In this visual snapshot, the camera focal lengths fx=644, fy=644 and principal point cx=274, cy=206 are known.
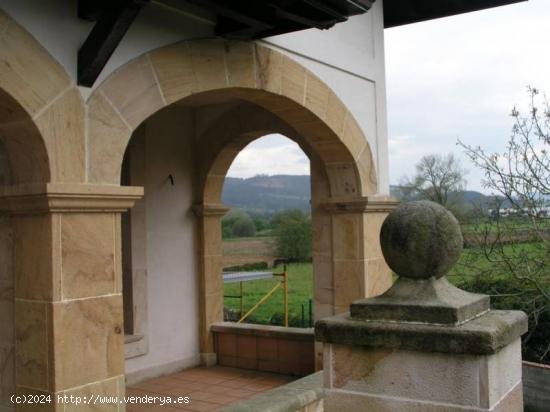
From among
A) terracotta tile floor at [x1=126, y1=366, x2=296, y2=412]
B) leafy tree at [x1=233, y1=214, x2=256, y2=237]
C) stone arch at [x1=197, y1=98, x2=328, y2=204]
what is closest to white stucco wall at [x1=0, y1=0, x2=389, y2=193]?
stone arch at [x1=197, y1=98, x2=328, y2=204]

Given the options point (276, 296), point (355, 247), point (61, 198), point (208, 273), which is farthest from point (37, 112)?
point (276, 296)

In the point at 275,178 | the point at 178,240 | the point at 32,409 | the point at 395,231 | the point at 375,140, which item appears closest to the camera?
the point at 395,231

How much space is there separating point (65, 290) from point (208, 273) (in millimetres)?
3838

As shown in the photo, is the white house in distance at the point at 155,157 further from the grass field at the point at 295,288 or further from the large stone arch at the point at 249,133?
the grass field at the point at 295,288

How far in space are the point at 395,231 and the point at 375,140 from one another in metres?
3.94

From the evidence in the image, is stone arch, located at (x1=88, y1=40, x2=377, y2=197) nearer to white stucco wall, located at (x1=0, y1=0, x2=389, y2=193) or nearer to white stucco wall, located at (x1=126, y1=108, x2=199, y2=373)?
white stucco wall, located at (x1=0, y1=0, x2=389, y2=193)

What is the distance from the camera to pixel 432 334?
2.50 meters

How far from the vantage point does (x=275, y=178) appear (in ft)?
261

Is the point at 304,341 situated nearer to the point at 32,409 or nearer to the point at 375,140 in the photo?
the point at 375,140

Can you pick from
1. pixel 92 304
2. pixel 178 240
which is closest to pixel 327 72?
pixel 178 240

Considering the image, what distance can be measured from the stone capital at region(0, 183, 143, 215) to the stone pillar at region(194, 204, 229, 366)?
346 cm

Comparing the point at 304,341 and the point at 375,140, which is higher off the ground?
the point at 375,140

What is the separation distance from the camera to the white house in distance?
3.41 meters

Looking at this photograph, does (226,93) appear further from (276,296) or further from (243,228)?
(243,228)
